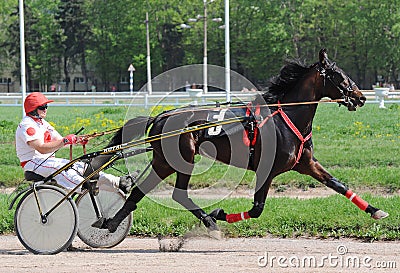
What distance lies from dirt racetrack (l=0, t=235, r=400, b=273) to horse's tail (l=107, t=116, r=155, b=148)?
118 centimetres

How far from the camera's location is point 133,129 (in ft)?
26.9

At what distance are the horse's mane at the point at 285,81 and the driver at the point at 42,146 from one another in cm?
175

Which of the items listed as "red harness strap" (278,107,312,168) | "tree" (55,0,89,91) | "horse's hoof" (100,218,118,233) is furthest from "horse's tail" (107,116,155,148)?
"tree" (55,0,89,91)

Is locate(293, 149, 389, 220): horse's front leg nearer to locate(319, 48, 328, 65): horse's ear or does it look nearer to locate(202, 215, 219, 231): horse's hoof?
locate(319, 48, 328, 65): horse's ear

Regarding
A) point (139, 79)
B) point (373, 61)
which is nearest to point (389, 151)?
point (373, 61)

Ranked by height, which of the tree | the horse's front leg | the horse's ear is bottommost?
the horse's front leg

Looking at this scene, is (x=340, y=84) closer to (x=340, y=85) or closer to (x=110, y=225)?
(x=340, y=85)

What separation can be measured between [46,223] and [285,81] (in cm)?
293

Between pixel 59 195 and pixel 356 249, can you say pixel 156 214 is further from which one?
pixel 356 249

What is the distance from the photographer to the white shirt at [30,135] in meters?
7.57

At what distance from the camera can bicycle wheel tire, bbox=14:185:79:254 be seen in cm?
758

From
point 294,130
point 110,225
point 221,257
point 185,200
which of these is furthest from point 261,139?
point 110,225

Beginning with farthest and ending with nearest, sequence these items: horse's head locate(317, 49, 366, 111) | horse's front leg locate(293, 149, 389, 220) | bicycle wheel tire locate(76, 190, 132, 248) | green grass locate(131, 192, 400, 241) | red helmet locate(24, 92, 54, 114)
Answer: green grass locate(131, 192, 400, 241) → bicycle wheel tire locate(76, 190, 132, 248) → horse's head locate(317, 49, 366, 111) → horse's front leg locate(293, 149, 389, 220) → red helmet locate(24, 92, 54, 114)

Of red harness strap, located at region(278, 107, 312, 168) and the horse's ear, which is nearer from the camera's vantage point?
red harness strap, located at region(278, 107, 312, 168)
